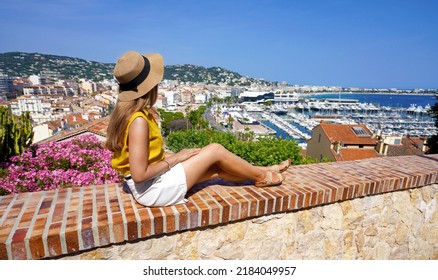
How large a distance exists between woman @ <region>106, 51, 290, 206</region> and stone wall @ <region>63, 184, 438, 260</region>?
0.33 metres

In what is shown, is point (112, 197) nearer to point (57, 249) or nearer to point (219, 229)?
point (57, 249)

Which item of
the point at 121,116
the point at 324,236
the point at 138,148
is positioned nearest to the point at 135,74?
the point at 121,116

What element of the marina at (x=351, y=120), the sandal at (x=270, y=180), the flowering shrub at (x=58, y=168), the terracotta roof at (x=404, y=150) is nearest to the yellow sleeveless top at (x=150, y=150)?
the sandal at (x=270, y=180)

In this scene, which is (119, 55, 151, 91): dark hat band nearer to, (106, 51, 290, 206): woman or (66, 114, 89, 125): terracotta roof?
(106, 51, 290, 206): woman

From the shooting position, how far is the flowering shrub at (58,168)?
3484 mm

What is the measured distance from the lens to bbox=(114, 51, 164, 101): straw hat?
1728 millimetres

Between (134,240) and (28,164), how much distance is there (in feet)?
12.1

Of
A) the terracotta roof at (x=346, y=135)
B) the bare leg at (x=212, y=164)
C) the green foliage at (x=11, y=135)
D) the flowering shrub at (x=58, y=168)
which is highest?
the bare leg at (x=212, y=164)

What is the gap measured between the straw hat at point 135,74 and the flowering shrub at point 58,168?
2.32 metres

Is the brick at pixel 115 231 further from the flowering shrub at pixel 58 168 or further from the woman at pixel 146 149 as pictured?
the flowering shrub at pixel 58 168

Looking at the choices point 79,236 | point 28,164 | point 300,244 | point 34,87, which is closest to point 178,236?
point 79,236

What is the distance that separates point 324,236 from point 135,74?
213cm

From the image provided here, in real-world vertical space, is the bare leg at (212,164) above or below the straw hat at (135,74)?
below

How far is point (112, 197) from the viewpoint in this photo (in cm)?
200
